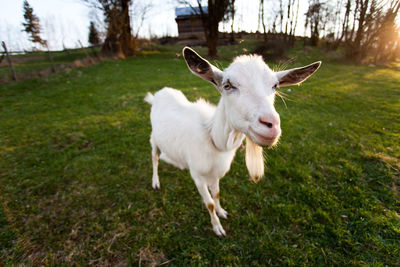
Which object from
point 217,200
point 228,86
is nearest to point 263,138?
point 228,86

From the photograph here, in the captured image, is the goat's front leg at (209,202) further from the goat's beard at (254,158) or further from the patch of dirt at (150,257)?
the patch of dirt at (150,257)

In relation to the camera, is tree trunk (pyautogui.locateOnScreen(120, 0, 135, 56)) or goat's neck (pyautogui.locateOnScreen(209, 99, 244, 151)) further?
tree trunk (pyautogui.locateOnScreen(120, 0, 135, 56))

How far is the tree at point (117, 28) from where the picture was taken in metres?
15.5

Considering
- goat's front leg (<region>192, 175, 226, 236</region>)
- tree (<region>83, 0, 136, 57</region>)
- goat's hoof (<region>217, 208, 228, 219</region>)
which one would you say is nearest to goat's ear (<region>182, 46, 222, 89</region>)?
goat's front leg (<region>192, 175, 226, 236</region>)

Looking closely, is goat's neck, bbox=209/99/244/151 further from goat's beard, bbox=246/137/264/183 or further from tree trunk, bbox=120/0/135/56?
tree trunk, bbox=120/0/135/56

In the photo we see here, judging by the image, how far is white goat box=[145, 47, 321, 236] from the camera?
1288mm

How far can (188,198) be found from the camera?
2.86m

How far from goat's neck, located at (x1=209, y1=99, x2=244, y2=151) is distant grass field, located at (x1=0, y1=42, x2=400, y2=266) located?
2.86 feet

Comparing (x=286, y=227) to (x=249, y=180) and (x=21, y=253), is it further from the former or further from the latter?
(x=21, y=253)

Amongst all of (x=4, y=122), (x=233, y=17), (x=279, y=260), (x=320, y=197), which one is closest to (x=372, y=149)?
(x=320, y=197)

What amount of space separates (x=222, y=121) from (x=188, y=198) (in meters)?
1.68

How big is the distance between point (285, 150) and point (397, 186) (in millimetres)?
1779

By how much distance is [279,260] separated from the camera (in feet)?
6.59

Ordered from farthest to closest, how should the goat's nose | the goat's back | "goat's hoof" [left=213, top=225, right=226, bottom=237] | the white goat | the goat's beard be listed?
"goat's hoof" [left=213, top=225, right=226, bottom=237] → the goat's back → the goat's beard → the white goat → the goat's nose
